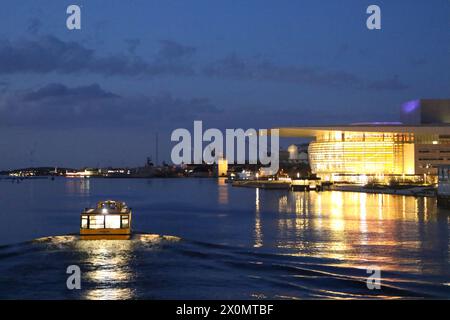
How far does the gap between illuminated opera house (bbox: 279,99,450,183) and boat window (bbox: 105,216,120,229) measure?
66553 mm

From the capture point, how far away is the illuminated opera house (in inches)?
3359

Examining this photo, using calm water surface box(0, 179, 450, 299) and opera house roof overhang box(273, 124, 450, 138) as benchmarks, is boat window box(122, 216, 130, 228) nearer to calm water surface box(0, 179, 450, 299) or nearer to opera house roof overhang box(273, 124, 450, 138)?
calm water surface box(0, 179, 450, 299)

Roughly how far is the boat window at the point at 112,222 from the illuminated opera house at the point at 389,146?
2620 inches

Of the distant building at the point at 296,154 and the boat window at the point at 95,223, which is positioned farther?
the distant building at the point at 296,154

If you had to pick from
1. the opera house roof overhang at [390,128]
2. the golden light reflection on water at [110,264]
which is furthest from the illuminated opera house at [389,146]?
the golden light reflection on water at [110,264]

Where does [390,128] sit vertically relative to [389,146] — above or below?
above

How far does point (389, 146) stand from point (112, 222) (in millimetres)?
73694

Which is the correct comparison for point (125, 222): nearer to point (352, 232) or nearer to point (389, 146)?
point (352, 232)

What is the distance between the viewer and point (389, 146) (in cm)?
9050

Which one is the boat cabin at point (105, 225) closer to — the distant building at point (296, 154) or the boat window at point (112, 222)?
the boat window at point (112, 222)

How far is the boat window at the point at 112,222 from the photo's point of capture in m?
21.6

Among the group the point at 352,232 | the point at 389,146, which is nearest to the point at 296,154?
the point at 389,146

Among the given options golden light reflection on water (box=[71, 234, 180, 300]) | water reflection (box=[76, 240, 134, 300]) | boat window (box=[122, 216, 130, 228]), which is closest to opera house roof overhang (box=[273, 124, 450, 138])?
golden light reflection on water (box=[71, 234, 180, 300])
